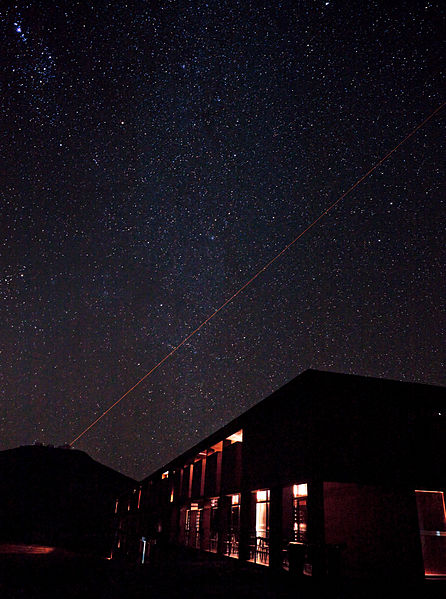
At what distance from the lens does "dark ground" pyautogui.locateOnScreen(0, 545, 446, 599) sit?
25.5 ft

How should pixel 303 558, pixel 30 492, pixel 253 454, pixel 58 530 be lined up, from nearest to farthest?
pixel 303 558 → pixel 253 454 → pixel 58 530 → pixel 30 492

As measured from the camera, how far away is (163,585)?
8.84 m

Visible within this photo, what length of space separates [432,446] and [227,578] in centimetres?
663

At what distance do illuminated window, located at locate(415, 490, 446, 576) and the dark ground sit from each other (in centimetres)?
115

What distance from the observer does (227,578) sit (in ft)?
34.6

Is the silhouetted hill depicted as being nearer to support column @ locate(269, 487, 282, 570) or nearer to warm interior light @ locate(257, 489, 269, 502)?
warm interior light @ locate(257, 489, 269, 502)

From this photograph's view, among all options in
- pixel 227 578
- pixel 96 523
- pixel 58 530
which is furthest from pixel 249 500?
pixel 96 523

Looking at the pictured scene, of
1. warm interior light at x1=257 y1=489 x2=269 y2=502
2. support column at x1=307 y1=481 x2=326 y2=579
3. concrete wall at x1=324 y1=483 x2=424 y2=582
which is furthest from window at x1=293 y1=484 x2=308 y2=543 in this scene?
support column at x1=307 y1=481 x2=326 y2=579

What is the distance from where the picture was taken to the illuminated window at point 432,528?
12.1 m

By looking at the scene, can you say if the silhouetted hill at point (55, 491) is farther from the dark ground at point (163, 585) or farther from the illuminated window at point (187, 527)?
the dark ground at point (163, 585)

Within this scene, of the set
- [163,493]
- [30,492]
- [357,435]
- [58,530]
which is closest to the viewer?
[357,435]

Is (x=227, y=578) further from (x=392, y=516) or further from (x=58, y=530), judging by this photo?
(x=58, y=530)

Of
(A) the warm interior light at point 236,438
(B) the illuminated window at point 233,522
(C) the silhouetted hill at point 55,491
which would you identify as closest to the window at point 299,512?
(A) the warm interior light at point 236,438

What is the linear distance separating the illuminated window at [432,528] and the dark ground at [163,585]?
1.15m
